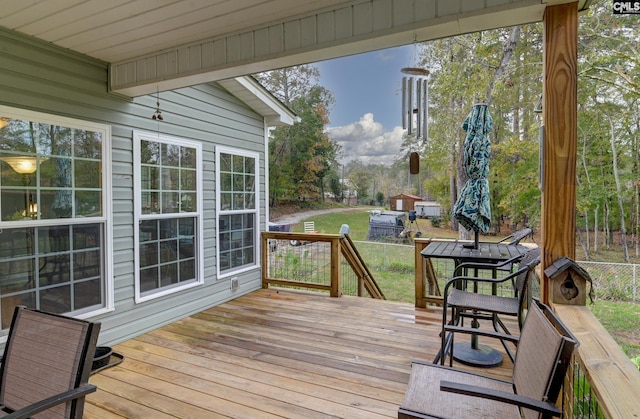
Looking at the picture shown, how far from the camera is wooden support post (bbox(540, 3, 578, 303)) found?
6.00 ft

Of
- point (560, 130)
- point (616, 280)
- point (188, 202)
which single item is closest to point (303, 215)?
point (188, 202)

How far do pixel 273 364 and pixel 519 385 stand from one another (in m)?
1.99

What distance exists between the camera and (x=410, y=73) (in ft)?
12.8

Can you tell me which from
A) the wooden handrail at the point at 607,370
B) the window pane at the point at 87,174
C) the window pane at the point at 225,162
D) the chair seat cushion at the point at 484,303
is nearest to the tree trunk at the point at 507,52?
the window pane at the point at 225,162

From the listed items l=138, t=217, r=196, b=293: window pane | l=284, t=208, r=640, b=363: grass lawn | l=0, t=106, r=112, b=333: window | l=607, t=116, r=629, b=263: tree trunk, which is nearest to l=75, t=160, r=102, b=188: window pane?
l=0, t=106, r=112, b=333: window

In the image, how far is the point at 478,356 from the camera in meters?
2.93

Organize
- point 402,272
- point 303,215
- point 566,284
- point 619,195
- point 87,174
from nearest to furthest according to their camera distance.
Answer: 1. point 566,284
2. point 87,174
3. point 619,195
4. point 402,272
5. point 303,215

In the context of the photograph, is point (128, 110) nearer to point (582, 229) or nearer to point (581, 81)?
point (581, 81)

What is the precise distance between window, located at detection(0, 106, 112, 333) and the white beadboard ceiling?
0.78 metres

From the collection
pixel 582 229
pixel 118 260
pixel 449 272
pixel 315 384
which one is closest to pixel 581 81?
pixel 582 229

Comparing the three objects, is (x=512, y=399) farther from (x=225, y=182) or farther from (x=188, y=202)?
(x=225, y=182)

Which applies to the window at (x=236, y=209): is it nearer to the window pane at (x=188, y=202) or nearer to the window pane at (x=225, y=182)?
the window pane at (x=225, y=182)

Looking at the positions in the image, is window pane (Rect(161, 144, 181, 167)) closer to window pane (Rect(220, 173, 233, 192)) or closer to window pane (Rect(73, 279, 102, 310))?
window pane (Rect(220, 173, 233, 192))

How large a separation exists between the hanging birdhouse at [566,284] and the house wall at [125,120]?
3.65 meters
